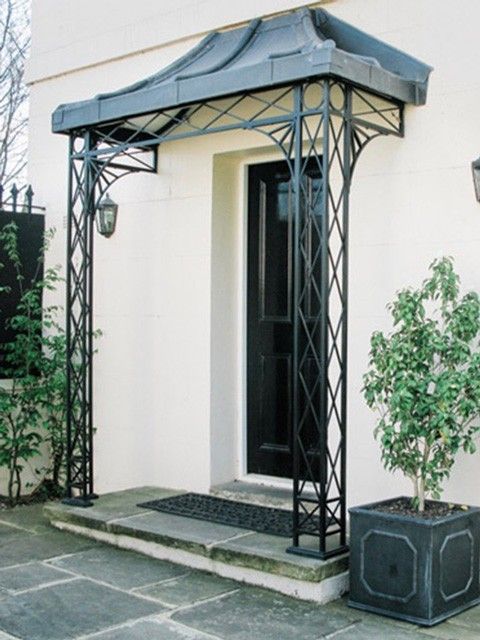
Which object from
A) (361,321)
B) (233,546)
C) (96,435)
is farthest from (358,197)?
(96,435)

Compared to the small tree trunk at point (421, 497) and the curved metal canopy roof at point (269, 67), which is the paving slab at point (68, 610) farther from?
the curved metal canopy roof at point (269, 67)

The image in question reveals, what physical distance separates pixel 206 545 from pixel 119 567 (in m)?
0.52

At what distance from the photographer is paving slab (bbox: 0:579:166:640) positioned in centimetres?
380

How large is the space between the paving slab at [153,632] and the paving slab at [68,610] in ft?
0.29

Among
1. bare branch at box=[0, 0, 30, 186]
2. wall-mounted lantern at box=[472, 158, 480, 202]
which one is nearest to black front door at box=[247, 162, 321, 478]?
wall-mounted lantern at box=[472, 158, 480, 202]

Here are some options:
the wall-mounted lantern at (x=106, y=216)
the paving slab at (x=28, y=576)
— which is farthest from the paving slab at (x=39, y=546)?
the wall-mounted lantern at (x=106, y=216)

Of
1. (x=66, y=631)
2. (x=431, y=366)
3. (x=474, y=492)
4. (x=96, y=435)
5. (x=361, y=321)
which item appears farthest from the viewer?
(x=96, y=435)

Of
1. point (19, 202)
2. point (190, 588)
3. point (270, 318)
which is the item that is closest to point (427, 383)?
point (190, 588)

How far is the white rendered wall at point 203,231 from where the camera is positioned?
4.73 meters

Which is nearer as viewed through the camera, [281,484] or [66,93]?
[281,484]

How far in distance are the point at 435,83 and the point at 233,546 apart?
2.74m

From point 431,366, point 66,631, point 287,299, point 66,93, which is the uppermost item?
point 66,93

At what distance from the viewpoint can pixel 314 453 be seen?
539 centimetres

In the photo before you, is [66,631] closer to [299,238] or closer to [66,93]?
[299,238]
